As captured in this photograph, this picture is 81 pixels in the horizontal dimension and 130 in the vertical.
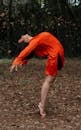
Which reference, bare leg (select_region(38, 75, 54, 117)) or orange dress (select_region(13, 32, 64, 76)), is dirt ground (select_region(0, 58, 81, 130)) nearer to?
bare leg (select_region(38, 75, 54, 117))

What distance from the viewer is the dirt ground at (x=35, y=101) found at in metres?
7.96

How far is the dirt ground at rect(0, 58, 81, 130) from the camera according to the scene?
7.96 meters

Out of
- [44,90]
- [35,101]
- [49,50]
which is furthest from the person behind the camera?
[35,101]

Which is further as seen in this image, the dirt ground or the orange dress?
the orange dress

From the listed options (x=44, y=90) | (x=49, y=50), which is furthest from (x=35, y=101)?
(x=49, y=50)

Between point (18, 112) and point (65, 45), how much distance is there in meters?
9.73

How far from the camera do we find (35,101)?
31.4 feet

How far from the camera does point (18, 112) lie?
869 centimetres

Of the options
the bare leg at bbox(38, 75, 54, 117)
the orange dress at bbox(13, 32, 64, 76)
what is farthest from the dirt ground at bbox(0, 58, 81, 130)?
the orange dress at bbox(13, 32, 64, 76)

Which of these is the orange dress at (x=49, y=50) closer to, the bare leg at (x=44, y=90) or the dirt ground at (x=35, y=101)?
the bare leg at (x=44, y=90)

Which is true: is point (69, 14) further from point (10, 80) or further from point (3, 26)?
point (10, 80)

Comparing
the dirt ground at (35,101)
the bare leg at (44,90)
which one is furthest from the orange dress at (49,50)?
the dirt ground at (35,101)

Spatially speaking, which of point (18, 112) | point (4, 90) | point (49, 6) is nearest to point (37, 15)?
point (49, 6)

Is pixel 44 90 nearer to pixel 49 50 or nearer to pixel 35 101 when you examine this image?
pixel 49 50
